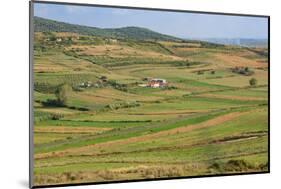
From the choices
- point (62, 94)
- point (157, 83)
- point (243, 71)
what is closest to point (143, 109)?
point (157, 83)

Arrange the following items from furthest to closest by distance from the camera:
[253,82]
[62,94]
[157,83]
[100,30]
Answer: [253,82] → [157,83] → [100,30] → [62,94]

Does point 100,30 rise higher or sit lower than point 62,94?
higher

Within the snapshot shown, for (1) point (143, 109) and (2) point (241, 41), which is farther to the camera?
(2) point (241, 41)

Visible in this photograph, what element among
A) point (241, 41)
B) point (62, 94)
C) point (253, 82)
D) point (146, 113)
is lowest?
point (146, 113)

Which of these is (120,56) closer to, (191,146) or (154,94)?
(154,94)

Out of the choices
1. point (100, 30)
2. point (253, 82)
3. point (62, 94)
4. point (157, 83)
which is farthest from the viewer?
point (253, 82)

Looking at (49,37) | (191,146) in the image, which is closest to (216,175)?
(191,146)

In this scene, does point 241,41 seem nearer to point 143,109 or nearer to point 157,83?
point 157,83
